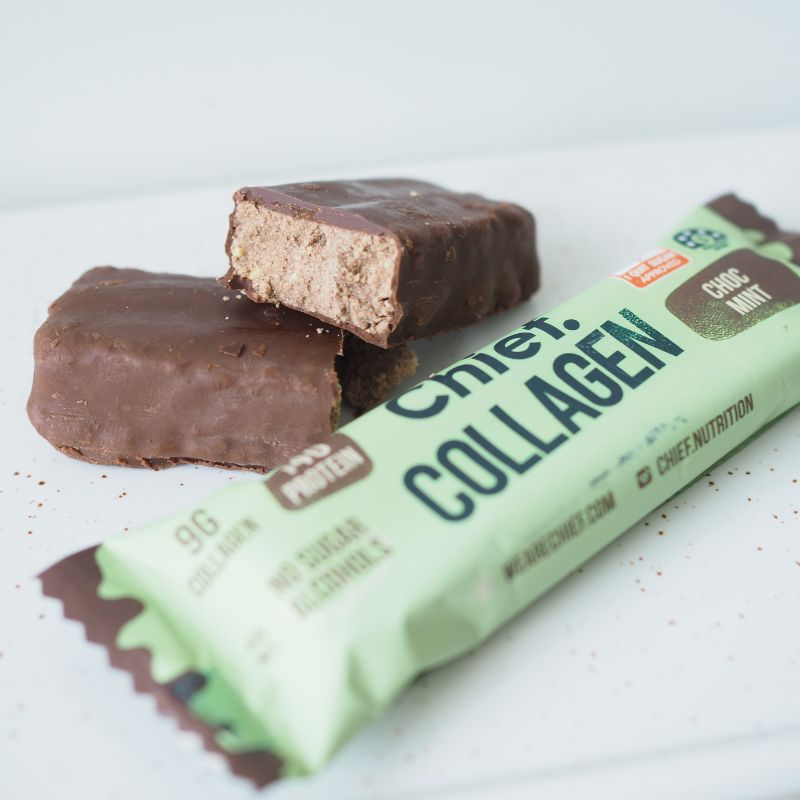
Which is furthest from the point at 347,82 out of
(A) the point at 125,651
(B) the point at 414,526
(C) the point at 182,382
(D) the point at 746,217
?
(A) the point at 125,651

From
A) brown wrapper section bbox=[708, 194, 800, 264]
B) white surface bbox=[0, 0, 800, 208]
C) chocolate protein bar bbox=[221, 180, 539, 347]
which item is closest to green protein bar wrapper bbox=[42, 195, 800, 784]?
chocolate protein bar bbox=[221, 180, 539, 347]

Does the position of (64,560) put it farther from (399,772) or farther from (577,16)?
(577,16)

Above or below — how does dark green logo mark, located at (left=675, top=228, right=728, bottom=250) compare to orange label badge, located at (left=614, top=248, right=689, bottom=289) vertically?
above

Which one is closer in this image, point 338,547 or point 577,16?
point 338,547

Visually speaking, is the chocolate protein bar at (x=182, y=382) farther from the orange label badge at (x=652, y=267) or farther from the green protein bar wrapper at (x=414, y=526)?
the orange label badge at (x=652, y=267)

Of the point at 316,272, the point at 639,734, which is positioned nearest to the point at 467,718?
the point at 639,734

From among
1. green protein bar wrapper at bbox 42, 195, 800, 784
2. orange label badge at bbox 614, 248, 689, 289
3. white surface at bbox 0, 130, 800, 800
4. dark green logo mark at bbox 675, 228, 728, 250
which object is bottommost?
white surface at bbox 0, 130, 800, 800

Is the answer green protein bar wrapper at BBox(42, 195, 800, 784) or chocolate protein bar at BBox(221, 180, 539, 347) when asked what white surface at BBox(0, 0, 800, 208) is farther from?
green protein bar wrapper at BBox(42, 195, 800, 784)

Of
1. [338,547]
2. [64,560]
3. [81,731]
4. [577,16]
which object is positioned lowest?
[81,731]
